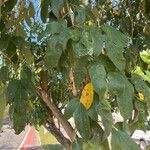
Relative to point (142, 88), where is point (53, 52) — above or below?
above

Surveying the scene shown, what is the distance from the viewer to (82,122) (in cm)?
87

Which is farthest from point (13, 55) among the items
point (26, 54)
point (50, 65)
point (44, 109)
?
point (44, 109)

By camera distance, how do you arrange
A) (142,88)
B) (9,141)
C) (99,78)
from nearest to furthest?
(99,78), (142,88), (9,141)

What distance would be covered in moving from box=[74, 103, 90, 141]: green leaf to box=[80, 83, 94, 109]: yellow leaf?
0.02m

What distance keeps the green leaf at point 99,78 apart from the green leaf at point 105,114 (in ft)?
0.12

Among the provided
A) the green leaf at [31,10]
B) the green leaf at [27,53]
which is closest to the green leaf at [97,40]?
the green leaf at [27,53]

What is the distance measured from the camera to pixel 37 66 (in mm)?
1851

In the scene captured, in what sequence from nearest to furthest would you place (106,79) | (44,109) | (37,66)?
1. (106,79)
2. (37,66)
3. (44,109)

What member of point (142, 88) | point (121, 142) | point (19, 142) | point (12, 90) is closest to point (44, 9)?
point (12, 90)

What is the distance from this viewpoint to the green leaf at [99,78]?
2.75ft

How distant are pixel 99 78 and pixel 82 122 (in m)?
0.09

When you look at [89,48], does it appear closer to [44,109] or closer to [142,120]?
[142,120]

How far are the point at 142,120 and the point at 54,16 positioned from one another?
1.14 ft

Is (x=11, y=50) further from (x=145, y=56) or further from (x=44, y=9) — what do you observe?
(x=145, y=56)
